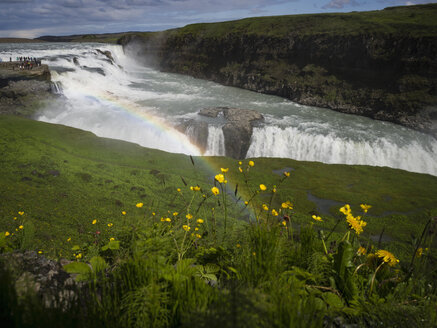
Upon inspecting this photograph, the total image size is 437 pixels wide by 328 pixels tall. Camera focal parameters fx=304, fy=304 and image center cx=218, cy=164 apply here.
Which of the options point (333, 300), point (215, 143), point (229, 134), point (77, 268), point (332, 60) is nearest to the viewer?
point (333, 300)

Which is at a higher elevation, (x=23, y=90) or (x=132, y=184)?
(x=23, y=90)

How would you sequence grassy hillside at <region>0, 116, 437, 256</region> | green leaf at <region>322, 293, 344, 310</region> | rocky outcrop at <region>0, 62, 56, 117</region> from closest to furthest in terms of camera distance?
green leaf at <region>322, 293, 344, 310</region> → grassy hillside at <region>0, 116, 437, 256</region> → rocky outcrop at <region>0, 62, 56, 117</region>

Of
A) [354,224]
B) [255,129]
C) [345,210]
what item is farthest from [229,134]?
[354,224]

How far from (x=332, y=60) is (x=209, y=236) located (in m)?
62.8

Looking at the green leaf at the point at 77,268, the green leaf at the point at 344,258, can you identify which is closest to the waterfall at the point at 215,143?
the green leaf at the point at 344,258

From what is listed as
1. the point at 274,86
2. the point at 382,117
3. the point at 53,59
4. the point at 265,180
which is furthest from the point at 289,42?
the point at 265,180

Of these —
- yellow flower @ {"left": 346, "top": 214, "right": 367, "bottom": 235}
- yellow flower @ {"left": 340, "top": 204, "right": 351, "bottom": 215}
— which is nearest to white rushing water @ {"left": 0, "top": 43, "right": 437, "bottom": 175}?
yellow flower @ {"left": 340, "top": 204, "right": 351, "bottom": 215}

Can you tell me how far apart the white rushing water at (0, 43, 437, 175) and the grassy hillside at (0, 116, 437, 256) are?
4326 millimetres

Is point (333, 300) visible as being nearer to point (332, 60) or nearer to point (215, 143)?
point (215, 143)

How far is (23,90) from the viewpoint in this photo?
33781mm

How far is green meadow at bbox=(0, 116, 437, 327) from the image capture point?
2.45 m

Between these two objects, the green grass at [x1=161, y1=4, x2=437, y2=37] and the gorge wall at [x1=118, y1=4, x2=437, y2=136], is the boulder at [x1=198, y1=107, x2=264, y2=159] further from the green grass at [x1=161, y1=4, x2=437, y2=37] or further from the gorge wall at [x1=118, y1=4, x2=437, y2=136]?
the green grass at [x1=161, y1=4, x2=437, y2=37]

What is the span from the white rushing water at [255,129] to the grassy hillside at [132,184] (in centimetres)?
Result: 433

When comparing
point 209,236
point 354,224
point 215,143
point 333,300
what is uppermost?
point 354,224
